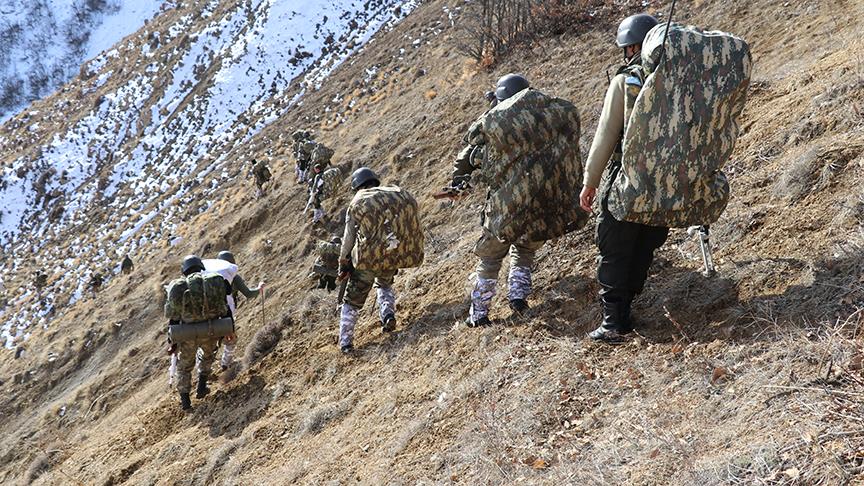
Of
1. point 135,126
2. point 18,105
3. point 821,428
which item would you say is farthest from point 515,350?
point 18,105

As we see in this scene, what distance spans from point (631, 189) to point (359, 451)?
2.68 meters

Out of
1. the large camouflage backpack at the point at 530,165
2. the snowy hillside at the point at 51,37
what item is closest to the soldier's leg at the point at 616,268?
the large camouflage backpack at the point at 530,165

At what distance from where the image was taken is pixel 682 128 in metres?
3.52

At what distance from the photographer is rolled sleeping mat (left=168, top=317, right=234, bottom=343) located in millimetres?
7273

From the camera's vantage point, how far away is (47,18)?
204 feet

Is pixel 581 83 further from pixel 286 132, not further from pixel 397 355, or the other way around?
pixel 286 132

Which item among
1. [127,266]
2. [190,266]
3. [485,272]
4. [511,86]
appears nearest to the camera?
[511,86]

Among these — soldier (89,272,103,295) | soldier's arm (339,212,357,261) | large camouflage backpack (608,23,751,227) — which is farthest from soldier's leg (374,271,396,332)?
soldier (89,272,103,295)

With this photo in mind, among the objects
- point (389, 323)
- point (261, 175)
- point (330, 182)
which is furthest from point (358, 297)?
point (261, 175)

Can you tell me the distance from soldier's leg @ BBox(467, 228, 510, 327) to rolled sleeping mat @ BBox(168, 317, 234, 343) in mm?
3395

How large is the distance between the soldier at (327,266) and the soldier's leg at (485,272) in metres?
4.25

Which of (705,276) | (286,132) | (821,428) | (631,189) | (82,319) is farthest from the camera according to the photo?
(286,132)

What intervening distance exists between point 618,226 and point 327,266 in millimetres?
6503

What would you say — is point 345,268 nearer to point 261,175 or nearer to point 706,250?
point 706,250
